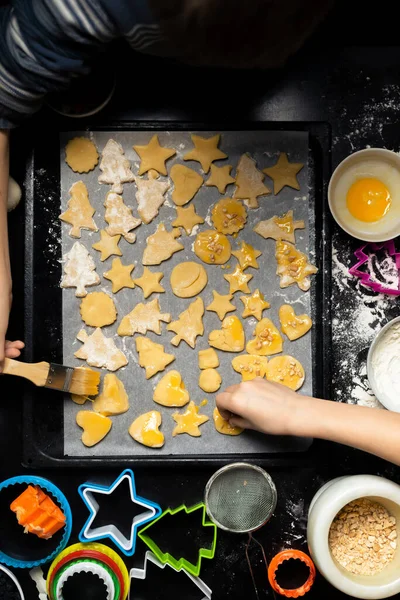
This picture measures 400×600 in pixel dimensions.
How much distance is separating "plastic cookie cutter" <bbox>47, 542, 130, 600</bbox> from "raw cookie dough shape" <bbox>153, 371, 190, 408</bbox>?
33cm

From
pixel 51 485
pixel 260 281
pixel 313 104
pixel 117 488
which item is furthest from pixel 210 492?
pixel 313 104

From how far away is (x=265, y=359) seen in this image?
1.32 meters

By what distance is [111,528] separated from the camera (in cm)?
129

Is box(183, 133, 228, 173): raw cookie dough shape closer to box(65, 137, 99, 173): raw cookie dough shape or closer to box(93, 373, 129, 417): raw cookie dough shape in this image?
box(65, 137, 99, 173): raw cookie dough shape

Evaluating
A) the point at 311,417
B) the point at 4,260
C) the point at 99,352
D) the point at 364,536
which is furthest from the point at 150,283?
the point at 364,536

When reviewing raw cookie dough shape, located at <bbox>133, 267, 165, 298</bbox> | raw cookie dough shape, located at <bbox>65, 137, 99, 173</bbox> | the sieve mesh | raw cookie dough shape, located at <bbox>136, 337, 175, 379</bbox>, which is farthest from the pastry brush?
raw cookie dough shape, located at <bbox>65, 137, 99, 173</bbox>

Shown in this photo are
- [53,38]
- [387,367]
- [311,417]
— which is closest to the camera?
[53,38]

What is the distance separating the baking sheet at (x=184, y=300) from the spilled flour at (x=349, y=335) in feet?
0.20

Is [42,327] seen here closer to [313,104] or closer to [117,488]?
[117,488]

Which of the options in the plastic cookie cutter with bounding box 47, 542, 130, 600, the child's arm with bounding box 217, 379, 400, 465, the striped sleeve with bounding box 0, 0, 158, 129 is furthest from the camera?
the plastic cookie cutter with bounding box 47, 542, 130, 600

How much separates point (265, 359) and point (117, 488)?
0.42 m

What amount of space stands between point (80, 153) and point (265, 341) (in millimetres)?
565

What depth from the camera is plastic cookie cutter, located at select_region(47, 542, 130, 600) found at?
4.01 feet

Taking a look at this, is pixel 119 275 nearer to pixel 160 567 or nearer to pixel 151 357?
pixel 151 357
